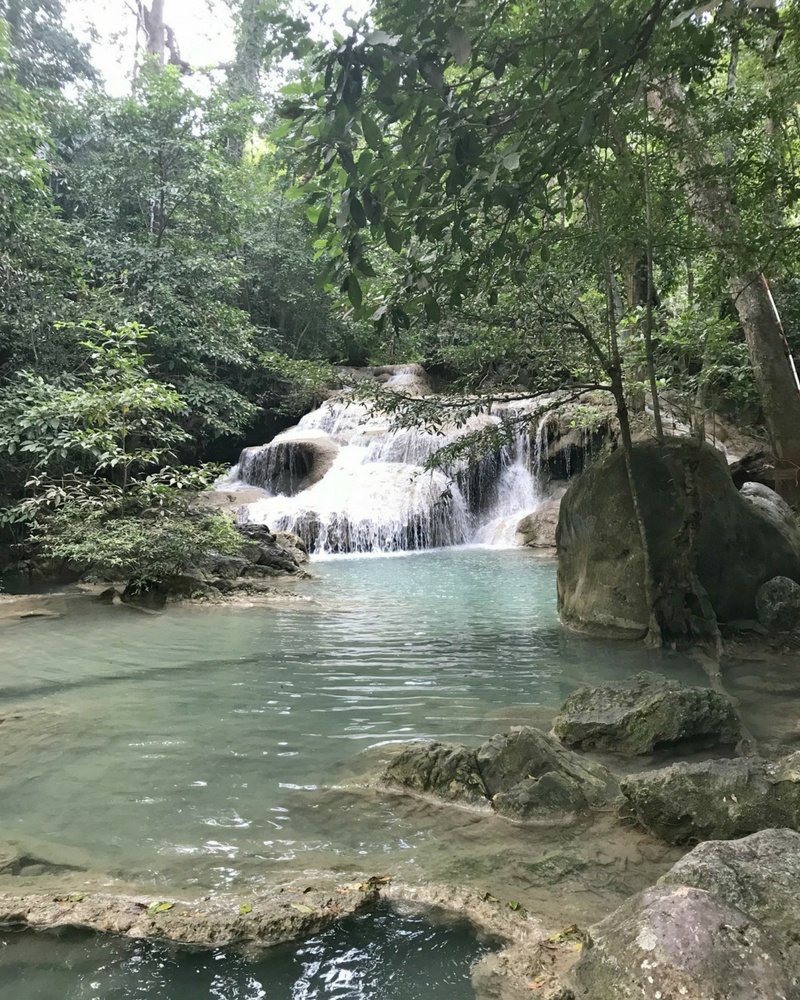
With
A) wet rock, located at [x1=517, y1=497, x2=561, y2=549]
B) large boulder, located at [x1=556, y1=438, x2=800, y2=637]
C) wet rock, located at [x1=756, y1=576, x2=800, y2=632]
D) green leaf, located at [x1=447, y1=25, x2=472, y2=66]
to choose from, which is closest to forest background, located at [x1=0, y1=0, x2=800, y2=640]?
green leaf, located at [x1=447, y1=25, x2=472, y2=66]

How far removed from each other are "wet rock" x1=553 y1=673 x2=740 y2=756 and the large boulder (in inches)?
101

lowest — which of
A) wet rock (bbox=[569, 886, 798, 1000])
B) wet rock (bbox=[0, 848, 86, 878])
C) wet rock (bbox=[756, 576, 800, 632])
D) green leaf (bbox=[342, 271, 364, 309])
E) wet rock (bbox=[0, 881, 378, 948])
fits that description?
wet rock (bbox=[0, 848, 86, 878])

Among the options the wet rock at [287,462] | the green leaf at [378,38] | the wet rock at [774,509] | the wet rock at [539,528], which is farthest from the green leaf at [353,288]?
the wet rock at [287,462]

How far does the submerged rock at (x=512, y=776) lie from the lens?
3.07 meters

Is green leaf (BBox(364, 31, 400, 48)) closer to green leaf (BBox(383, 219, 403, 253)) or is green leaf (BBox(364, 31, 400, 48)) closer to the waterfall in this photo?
green leaf (BBox(383, 219, 403, 253))

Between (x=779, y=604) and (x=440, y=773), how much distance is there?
4557mm

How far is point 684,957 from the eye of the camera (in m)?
1.60

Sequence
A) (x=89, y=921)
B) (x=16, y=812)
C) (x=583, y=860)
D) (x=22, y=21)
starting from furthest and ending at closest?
(x=22, y=21) < (x=16, y=812) < (x=583, y=860) < (x=89, y=921)

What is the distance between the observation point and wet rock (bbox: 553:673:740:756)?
12.4 ft

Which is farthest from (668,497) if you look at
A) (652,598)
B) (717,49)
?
(717,49)

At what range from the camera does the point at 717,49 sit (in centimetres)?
398

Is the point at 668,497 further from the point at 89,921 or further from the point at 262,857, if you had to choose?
the point at 89,921

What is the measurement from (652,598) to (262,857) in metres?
4.62

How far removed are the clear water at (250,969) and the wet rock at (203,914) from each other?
0.14 ft
